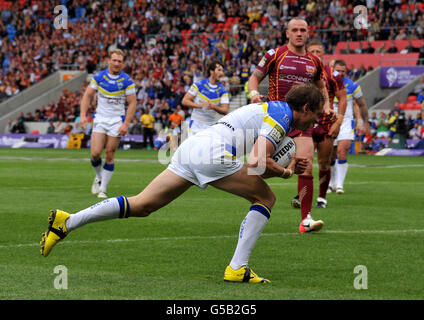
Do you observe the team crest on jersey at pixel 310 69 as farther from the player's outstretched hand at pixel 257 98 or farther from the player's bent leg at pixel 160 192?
the player's bent leg at pixel 160 192

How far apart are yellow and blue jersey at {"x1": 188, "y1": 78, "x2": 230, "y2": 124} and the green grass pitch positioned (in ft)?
8.45

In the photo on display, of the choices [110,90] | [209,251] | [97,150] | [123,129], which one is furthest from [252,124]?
[110,90]

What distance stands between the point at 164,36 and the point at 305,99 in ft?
133

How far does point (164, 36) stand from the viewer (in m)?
46.5

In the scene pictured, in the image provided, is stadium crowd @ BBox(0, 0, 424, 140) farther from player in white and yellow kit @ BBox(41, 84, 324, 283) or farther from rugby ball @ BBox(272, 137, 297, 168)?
player in white and yellow kit @ BBox(41, 84, 324, 283)

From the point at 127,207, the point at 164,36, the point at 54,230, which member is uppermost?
the point at 127,207

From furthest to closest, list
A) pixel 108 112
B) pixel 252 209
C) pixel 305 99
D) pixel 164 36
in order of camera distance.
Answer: pixel 164 36
pixel 108 112
pixel 252 209
pixel 305 99

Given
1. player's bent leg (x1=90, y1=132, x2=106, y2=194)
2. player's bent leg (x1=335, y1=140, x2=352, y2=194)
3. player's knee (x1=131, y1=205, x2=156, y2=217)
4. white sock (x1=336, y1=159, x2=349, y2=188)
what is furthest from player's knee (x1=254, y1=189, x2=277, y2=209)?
white sock (x1=336, y1=159, x2=349, y2=188)

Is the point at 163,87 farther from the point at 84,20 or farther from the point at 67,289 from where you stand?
the point at 67,289

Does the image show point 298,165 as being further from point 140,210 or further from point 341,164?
point 341,164

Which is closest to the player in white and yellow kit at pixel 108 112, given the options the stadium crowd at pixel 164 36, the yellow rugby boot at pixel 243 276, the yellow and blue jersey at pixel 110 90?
the yellow and blue jersey at pixel 110 90

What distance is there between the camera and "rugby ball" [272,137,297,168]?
680cm

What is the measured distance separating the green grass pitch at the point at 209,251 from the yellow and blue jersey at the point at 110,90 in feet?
5.64

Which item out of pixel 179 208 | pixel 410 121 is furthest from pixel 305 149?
pixel 410 121
